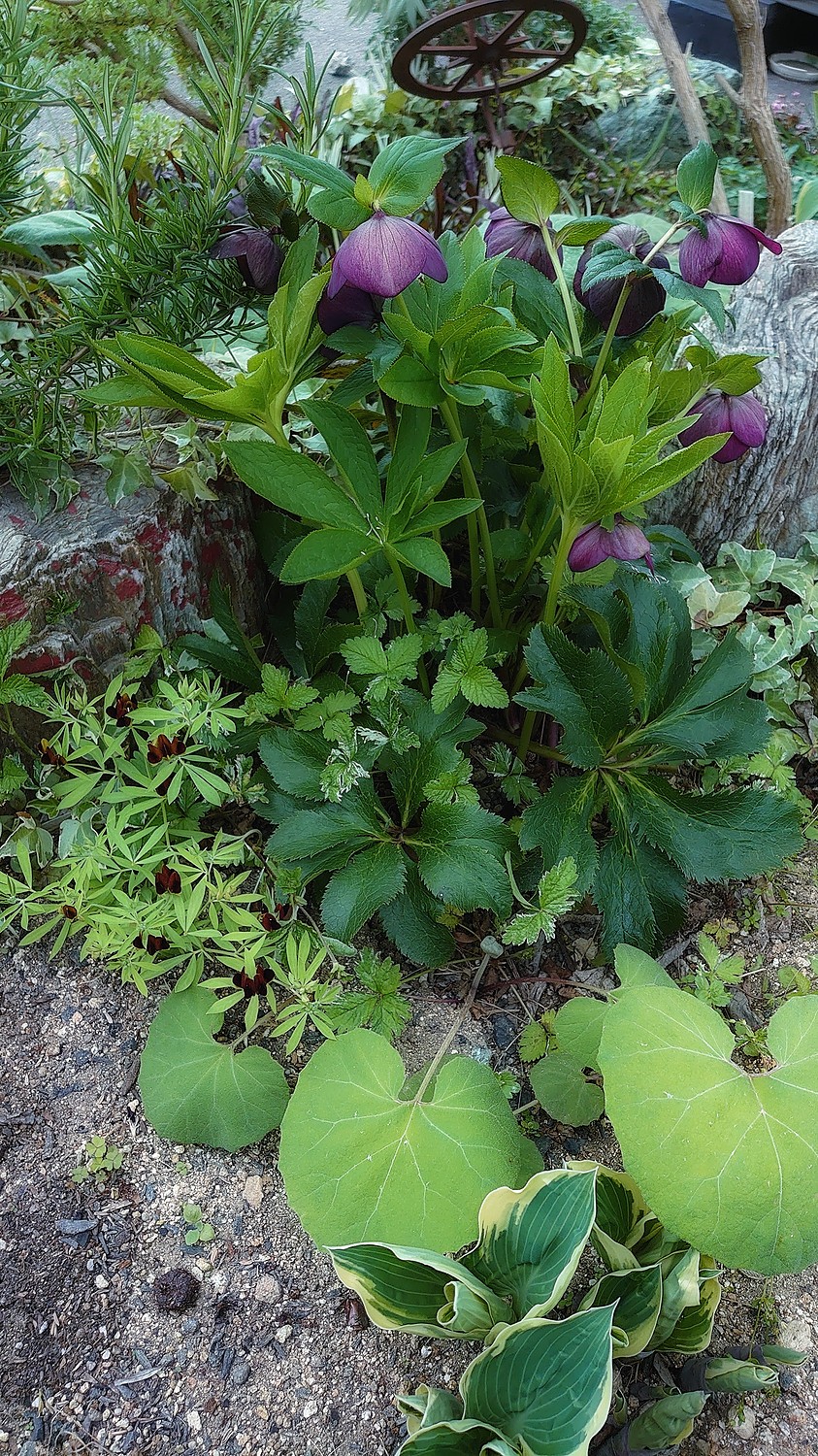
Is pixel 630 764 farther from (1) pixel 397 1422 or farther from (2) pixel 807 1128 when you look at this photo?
(1) pixel 397 1422

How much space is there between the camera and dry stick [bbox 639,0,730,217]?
7.53 ft

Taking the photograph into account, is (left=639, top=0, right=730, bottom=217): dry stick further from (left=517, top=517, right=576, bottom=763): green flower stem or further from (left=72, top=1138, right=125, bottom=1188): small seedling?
(left=72, top=1138, right=125, bottom=1188): small seedling

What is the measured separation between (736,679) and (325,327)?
66cm

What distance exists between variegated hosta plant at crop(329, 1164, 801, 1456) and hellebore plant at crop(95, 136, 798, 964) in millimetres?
346

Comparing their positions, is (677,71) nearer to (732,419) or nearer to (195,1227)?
(732,419)

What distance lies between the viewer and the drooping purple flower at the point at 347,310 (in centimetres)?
104

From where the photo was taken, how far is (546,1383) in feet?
2.79

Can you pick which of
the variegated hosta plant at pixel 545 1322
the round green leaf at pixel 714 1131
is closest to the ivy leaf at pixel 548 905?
the round green leaf at pixel 714 1131

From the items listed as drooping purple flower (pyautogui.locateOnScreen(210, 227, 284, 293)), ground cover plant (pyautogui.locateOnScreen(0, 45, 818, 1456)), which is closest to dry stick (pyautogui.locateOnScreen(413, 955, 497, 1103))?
ground cover plant (pyautogui.locateOnScreen(0, 45, 818, 1456))

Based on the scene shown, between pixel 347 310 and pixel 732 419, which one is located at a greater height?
pixel 347 310

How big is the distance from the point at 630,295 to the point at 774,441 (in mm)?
570

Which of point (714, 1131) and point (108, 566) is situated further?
point (108, 566)

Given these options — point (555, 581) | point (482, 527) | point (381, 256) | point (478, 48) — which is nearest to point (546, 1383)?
point (555, 581)

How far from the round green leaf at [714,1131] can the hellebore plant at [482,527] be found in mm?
234
